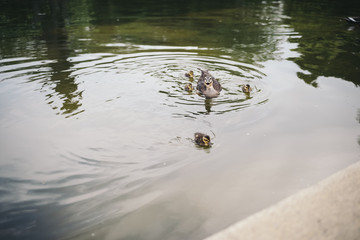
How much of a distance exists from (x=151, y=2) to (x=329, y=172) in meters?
18.4

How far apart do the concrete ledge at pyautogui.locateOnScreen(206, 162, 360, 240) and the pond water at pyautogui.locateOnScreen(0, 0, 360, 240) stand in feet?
1.48

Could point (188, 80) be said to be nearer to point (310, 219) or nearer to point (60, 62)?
point (60, 62)

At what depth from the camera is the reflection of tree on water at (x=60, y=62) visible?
19.6 feet

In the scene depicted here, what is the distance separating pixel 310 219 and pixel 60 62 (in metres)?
7.61

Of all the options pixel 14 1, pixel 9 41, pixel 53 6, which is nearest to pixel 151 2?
pixel 53 6

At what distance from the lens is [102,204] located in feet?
10.8

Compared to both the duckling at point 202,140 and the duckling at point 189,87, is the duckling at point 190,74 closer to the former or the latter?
the duckling at point 189,87

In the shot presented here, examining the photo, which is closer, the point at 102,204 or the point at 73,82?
the point at 102,204

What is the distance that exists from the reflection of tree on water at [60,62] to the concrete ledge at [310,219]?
165 inches

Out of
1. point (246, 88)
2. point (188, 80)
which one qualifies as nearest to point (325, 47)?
point (246, 88)

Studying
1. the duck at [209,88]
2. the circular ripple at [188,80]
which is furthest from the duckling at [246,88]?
the duck at [209,88]

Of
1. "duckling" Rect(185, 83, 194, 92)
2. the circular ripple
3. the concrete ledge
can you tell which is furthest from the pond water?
the concrete ledge

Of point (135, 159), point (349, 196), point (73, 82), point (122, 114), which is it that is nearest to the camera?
point (349, 196)

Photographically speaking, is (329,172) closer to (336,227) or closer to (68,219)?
(336,227)
